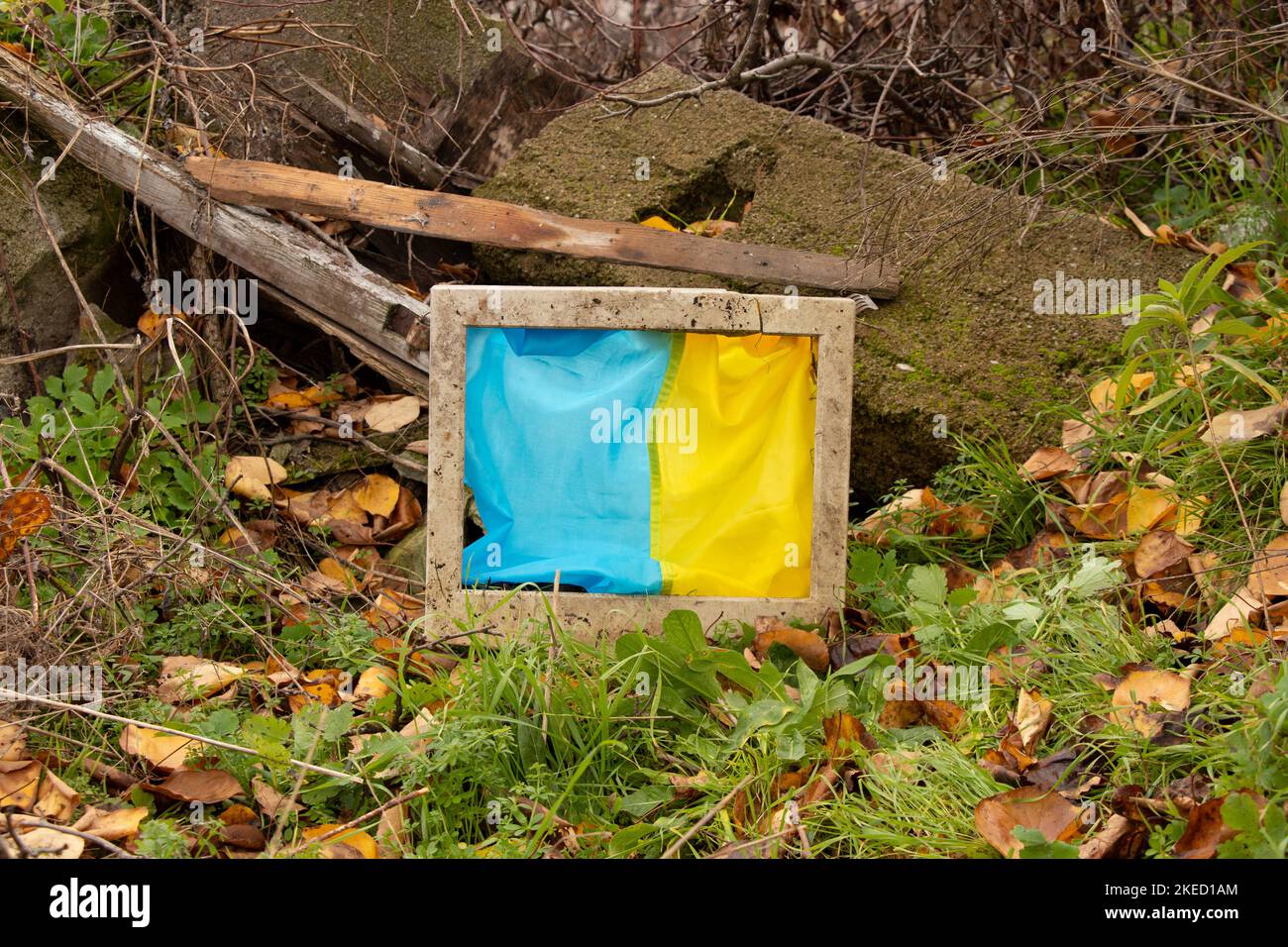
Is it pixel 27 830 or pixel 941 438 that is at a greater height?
pixel 941 438

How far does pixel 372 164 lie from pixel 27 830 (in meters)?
2.72

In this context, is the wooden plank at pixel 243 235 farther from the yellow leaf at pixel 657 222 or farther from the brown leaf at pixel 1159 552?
the brown leaf at pixel 1159 552

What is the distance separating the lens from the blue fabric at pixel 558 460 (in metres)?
2.68

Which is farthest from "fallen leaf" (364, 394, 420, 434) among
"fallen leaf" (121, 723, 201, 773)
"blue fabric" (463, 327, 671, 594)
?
"fallen leaf" (121, 723, 201, 773)

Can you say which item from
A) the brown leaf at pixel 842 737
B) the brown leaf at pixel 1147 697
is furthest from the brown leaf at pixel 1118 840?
the brown leaf at pixel 842 737

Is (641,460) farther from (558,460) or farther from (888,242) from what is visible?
(888,242)

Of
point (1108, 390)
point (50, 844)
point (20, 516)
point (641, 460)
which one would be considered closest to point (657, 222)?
point (641, 460)

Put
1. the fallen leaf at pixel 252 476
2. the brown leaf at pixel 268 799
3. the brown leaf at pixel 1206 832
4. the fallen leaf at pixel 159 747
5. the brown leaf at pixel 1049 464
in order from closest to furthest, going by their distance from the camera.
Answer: the brown leaf at pixel 1206 832 < the brown leaf at pixel 268 799 < the fallen leaf at pixel 159 747 < the brown leaf at pixel 1049 464 < the fallen leaf at pixel 252 476

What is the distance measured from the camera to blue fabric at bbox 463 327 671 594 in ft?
8.79

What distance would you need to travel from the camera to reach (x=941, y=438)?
3293 mm

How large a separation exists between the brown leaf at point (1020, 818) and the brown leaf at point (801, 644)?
26.6 inches

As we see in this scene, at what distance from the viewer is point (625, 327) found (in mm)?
2689

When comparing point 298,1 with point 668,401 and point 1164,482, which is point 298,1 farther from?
point 1164,482
